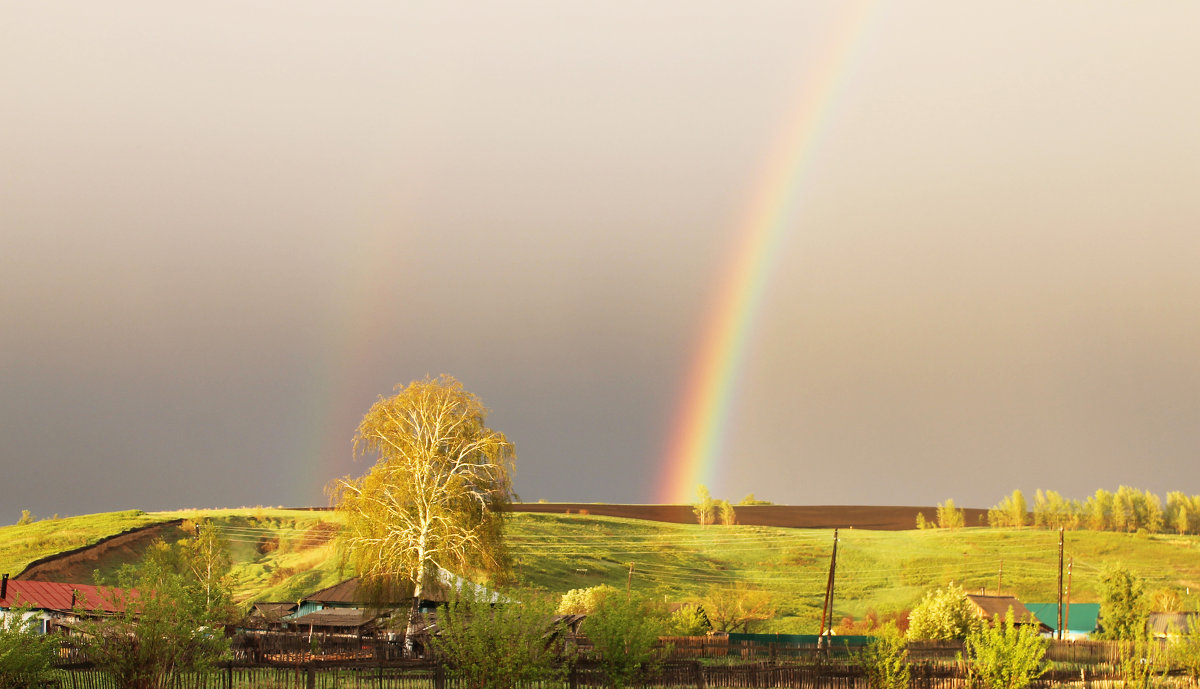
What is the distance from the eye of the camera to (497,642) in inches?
901

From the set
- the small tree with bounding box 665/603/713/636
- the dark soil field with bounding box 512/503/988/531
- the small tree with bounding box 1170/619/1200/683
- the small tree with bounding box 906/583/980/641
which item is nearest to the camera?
the small tree with bounding box 1170/619/1200/683

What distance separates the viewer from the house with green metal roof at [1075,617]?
78812 mm

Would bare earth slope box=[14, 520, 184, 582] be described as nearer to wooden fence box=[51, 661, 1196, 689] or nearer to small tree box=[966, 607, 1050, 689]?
wooden fence box=[51, 661, 1196, 689]

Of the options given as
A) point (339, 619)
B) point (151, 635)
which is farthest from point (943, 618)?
point (151, 635)

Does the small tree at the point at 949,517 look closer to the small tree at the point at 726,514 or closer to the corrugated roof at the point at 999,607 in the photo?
the small tree at the point at 726,514

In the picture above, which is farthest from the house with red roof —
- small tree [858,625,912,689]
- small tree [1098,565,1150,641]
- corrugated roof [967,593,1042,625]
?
small tree [1098,565,1150,641]

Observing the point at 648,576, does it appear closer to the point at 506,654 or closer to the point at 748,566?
the point at 748,566

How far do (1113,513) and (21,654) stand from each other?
167112 mm

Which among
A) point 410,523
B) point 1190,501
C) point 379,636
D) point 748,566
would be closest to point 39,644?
point 410,523

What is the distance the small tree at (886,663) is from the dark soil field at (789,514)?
109 meters

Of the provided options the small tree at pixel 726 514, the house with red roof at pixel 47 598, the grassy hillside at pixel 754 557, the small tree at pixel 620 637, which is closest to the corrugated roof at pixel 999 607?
the grassy hillside at pixel 754 557

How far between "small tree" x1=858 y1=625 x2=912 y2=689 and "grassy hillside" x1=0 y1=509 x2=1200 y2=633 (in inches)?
1984

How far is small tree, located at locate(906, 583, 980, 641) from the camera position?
5894 centimetres

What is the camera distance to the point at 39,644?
21156mm
